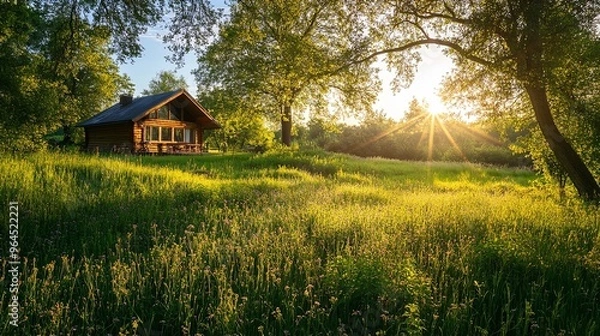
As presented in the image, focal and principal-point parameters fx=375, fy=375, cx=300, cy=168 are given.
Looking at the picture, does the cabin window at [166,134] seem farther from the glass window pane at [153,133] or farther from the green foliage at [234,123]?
the green foliage at [234,123]

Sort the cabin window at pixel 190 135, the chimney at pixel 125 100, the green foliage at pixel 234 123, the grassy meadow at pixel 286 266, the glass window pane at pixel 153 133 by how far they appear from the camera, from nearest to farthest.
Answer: the grassy meadow at pixel 286 266 < the green foliage at pixel 234 123 < the glass window pane at pixel 153 133 < the chimney at pixel 125 100 < the cabin window at pixel 190 135

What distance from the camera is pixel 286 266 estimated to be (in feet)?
14.5

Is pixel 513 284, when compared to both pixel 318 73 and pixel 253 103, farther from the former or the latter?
pixel 253 103

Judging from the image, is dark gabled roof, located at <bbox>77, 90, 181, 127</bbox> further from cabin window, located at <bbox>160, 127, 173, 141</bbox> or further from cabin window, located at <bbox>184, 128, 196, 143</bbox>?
cabin window, located at <bbox>184, 128, 196, 143</bbox>

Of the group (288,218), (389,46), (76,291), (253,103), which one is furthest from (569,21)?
(253,103)

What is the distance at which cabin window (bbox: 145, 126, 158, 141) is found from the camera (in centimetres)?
3547

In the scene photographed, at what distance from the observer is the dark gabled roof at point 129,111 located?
33094mm

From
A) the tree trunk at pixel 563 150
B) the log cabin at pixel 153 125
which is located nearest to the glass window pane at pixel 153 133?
the log cabin at pixel 153 125

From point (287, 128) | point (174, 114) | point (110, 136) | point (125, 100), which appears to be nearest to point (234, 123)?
point (174, 114)

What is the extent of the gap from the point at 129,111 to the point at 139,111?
7.90 ft

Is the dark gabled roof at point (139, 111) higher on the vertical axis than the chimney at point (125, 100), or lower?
lower

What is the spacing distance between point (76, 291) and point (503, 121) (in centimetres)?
1325

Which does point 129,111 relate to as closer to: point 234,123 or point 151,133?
point 151,133

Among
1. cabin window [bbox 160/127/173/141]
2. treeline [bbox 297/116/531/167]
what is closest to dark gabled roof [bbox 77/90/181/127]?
cabin window [bbox 160/127/173/141]
